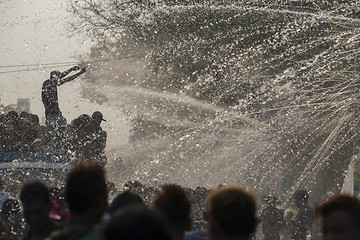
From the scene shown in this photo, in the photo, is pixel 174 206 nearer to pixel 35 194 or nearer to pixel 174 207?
pixel 174 207

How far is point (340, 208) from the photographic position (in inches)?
136

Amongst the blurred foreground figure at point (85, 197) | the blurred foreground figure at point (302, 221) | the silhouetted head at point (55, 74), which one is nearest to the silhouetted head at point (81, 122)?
the silhouetted head at point (55, 74)

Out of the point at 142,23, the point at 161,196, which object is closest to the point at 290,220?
the point at 161,196

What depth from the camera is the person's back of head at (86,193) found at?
3.49 metres

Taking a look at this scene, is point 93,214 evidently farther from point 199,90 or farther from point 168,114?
point 168,114

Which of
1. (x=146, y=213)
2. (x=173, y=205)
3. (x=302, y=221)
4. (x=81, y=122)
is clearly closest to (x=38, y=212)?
(x=173, y=205)

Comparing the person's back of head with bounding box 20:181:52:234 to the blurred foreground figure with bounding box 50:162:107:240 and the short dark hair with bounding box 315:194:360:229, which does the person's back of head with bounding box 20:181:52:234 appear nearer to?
the blurred foreground figure with bounding box 50:162:107:240

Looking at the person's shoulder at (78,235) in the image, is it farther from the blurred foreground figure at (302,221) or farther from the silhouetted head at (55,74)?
the silhouetted head at (55,74)

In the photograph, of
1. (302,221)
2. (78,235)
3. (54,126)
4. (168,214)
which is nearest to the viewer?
(78,235)

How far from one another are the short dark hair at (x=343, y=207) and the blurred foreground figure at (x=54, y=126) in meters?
8.05

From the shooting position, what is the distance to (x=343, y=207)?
345 cm

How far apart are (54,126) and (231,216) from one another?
8.28m

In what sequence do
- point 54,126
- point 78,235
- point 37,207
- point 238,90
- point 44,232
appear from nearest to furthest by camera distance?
point 78,235 < point 44,232 < point 37,207 < point 54,126 < point 238,90

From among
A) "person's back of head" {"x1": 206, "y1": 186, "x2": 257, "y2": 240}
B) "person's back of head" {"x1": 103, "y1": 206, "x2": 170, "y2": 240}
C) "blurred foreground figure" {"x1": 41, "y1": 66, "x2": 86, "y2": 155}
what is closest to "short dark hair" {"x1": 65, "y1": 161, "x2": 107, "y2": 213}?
"person's back of head" {"x1": 206, "y1": 186, "x2": 257, "y2": 240}
